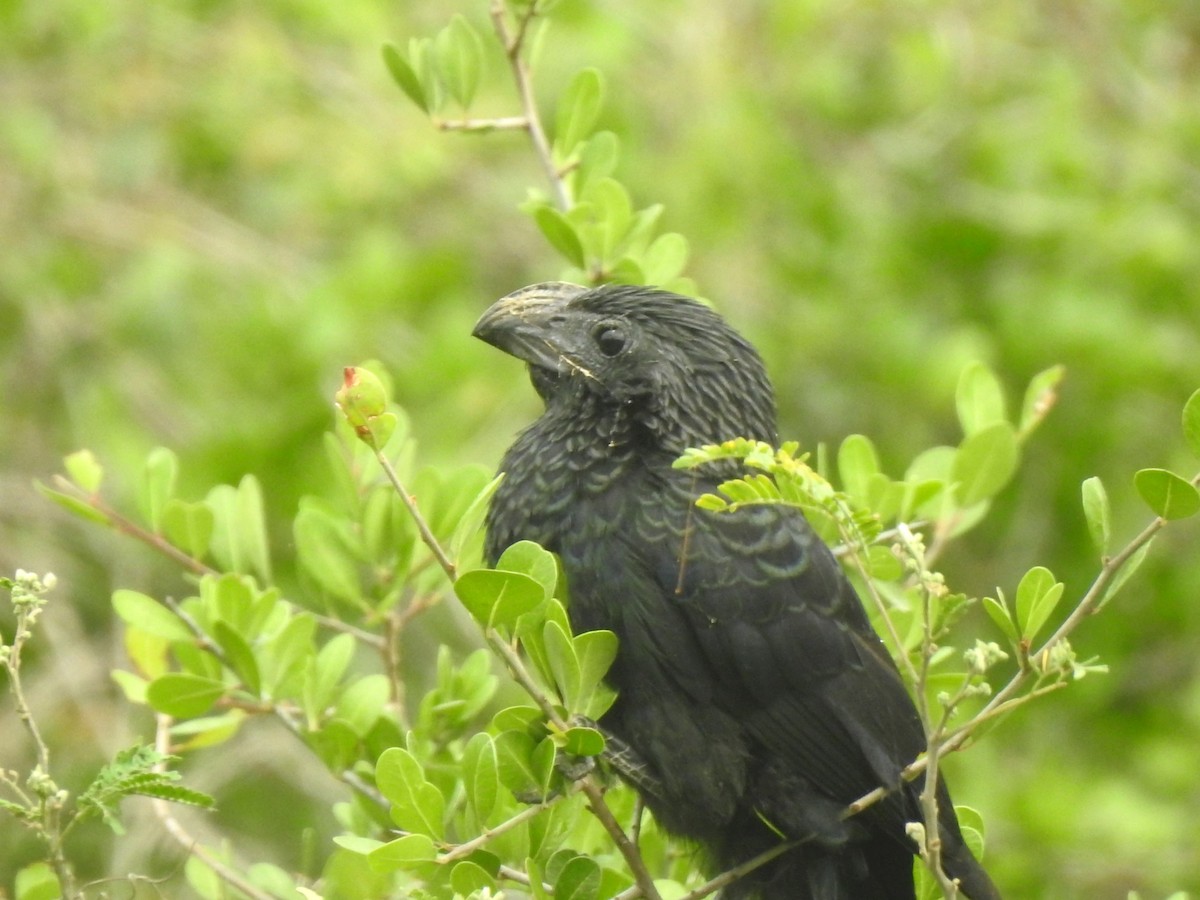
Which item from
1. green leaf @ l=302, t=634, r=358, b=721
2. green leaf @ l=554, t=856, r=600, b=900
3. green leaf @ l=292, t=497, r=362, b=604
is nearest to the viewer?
green leaf @ l=554, t=856, r=600, b=900

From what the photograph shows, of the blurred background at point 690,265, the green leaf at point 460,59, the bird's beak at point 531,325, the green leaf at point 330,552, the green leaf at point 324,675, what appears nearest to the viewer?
the green leaf at point 324,675

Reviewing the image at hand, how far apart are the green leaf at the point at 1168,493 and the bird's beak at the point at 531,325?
4.14 ft

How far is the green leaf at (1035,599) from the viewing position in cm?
219

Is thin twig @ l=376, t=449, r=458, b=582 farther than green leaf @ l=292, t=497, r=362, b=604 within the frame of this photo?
No

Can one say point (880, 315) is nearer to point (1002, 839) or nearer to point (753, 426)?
point (1002, 839)

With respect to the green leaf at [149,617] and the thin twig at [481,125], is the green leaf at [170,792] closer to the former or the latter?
the green leaf at [149,617]

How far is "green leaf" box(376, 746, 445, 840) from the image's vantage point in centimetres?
229

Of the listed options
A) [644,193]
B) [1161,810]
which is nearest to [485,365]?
[644,193]

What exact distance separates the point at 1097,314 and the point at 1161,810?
183cm

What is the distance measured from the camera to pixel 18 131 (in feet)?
19.2

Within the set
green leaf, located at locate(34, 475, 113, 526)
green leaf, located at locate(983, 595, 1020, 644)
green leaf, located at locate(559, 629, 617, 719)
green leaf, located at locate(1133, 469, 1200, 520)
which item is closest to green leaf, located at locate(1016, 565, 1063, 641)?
green leaf, located at locate(983, 595, 1020, 644)

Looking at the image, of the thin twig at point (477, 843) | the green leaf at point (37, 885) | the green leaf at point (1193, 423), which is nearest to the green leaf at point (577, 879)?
the thin twig at point (477, 843)

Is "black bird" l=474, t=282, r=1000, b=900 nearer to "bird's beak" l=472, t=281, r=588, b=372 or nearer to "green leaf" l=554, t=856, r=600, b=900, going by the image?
"bird's beak" l=472, t=281, r=588, b=372

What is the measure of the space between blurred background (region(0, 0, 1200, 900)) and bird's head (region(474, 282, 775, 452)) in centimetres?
206
